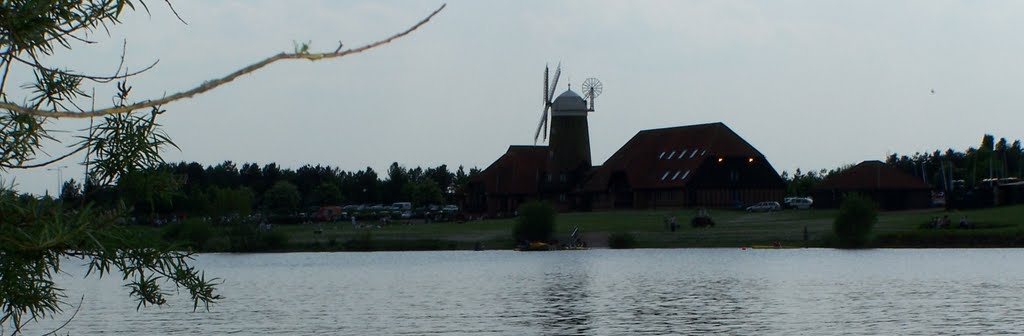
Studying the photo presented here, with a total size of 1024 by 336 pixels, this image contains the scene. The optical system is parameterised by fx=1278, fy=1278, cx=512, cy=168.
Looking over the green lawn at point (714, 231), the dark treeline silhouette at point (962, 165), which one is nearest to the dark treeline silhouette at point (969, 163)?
the dark treeline silhouette at point (962, 165)

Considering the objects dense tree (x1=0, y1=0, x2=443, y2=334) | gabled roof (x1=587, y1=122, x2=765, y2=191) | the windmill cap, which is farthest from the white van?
dense tree (x1=0, y1=0, x2=443, y2=334)

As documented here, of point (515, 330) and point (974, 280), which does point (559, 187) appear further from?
point (515, 330)

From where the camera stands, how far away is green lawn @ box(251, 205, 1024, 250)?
Result: 7875 cm

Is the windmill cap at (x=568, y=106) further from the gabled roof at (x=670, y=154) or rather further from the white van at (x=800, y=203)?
the white van at (x=800, y=203)

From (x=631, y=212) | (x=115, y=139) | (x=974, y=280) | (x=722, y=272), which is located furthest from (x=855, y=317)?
(x=631, y=212)

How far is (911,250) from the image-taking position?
255 feet

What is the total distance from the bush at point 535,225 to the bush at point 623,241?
4.96 m

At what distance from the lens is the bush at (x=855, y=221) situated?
3001 inches

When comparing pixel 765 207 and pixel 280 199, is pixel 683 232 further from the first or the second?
pixel 280 199

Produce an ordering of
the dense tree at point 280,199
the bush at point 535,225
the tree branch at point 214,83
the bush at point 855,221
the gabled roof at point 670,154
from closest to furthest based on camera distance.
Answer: the tree branch at point 214,83 < the bush at point 855,221 < the bush at point 535,225 < the gabled roof at point 670,154 < the dense tree at point 280,199

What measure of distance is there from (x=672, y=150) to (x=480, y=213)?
914 inches

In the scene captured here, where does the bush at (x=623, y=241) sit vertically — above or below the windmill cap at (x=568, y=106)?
below

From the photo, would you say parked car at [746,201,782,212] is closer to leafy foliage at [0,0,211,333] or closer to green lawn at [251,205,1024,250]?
green lawn at [251,205,1024,250]

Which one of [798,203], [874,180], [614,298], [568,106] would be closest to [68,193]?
[614,298]
